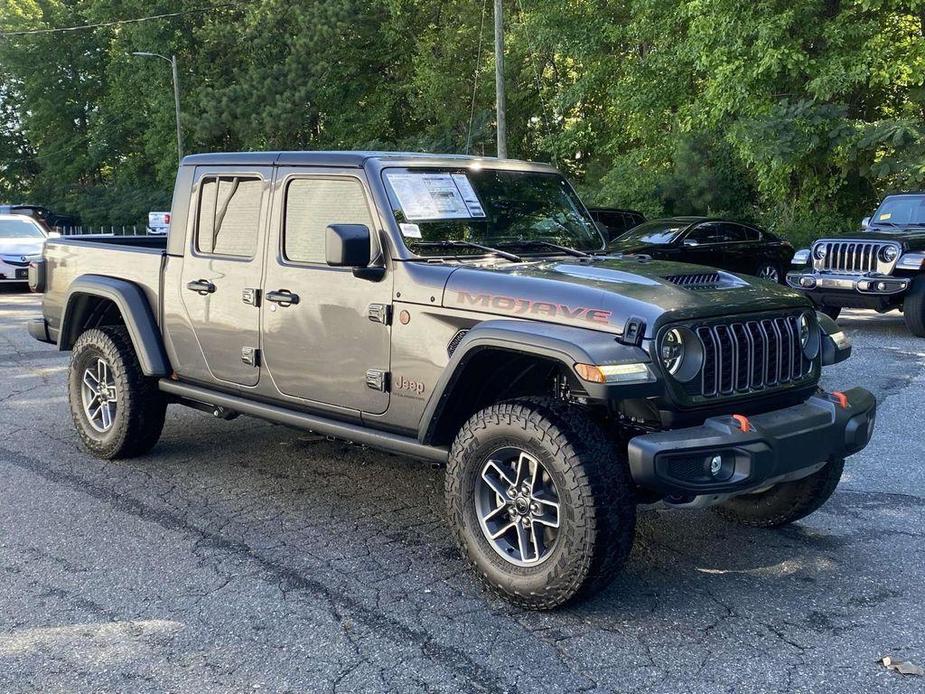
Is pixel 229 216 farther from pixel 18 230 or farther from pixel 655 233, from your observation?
pixel 18 230

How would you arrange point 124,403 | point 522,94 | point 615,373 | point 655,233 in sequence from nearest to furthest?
point 615,373, point 124,403, point 655,233, point 522,94

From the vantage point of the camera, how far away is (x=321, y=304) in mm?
4816

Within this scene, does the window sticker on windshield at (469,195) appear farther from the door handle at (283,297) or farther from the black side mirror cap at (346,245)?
the door handle at (283,297)

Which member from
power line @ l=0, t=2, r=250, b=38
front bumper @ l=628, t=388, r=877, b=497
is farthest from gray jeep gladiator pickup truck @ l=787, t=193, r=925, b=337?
power line @ l=0, t=2, r=250, b=38

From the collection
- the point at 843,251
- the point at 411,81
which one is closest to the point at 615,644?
the point at 843,251

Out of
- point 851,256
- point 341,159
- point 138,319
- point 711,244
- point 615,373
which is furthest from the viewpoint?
point 711,244

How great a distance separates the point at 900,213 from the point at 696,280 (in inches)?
398

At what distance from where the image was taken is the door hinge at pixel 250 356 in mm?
5184

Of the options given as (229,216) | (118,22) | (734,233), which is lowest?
(734,233)

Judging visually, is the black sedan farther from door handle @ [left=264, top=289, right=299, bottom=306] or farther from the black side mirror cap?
the black side mirror cap

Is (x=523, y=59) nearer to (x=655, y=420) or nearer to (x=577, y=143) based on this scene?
(x=577, y=143)

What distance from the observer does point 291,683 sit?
3359 millimetres

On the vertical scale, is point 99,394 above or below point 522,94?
below

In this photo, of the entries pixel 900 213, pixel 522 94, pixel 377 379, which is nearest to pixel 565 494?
pixel 377 379
